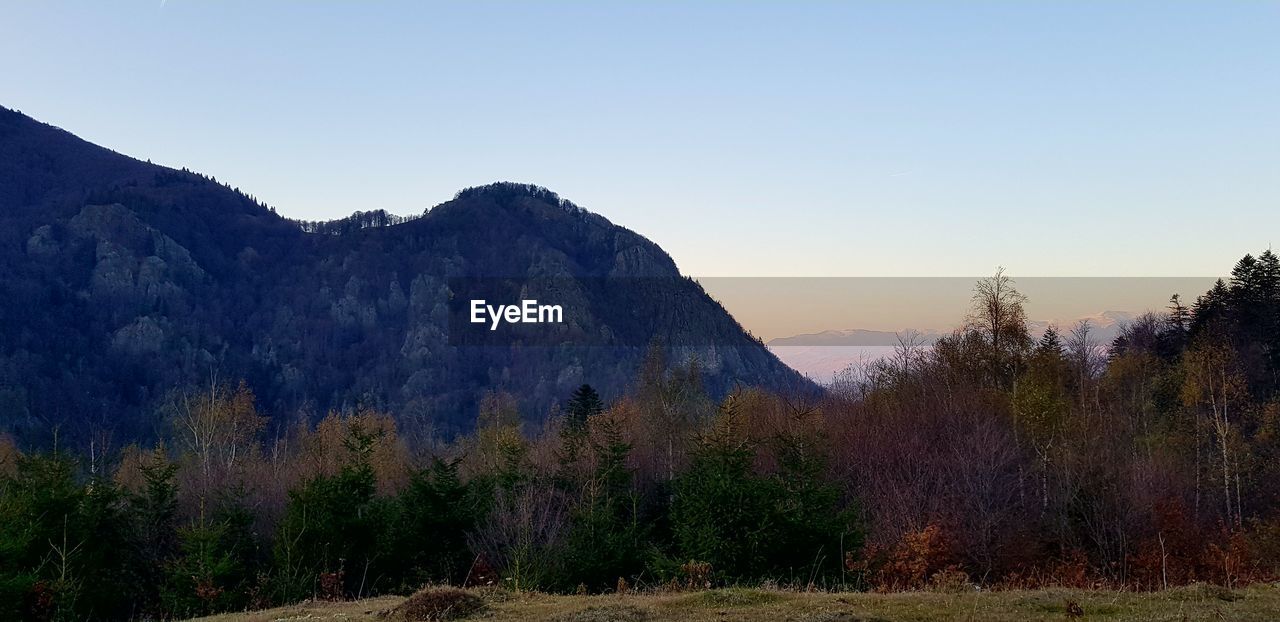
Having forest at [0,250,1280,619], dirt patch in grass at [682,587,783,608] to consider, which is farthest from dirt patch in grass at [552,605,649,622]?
forest at [0,250,1280,619]

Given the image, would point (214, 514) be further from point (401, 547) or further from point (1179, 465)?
point (1179, 465)

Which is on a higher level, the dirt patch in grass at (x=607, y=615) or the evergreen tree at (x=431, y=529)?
the dirt patch in grass at (x=607, y=615)

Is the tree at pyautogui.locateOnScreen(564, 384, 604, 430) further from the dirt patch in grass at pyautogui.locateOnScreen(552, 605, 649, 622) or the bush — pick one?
the dirt patch in grass at pyautogui.locateOnScreen(552, 605, 649, 622)

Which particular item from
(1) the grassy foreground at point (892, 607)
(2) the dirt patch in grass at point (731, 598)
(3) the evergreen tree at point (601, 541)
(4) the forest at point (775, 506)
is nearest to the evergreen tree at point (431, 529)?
(4) the forest at point (775, 506)

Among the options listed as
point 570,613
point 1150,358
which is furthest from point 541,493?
point 1150,358

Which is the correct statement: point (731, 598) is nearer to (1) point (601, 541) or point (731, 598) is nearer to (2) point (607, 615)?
(2) point (607, 615)

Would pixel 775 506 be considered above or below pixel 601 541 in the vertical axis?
above

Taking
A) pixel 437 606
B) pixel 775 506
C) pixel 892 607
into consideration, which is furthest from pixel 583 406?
pixel 892 607

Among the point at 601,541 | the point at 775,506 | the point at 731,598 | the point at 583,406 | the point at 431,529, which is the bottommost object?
the point at 431,529

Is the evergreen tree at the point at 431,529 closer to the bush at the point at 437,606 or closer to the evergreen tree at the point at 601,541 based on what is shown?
the evergreen tree at the point at 601,541
